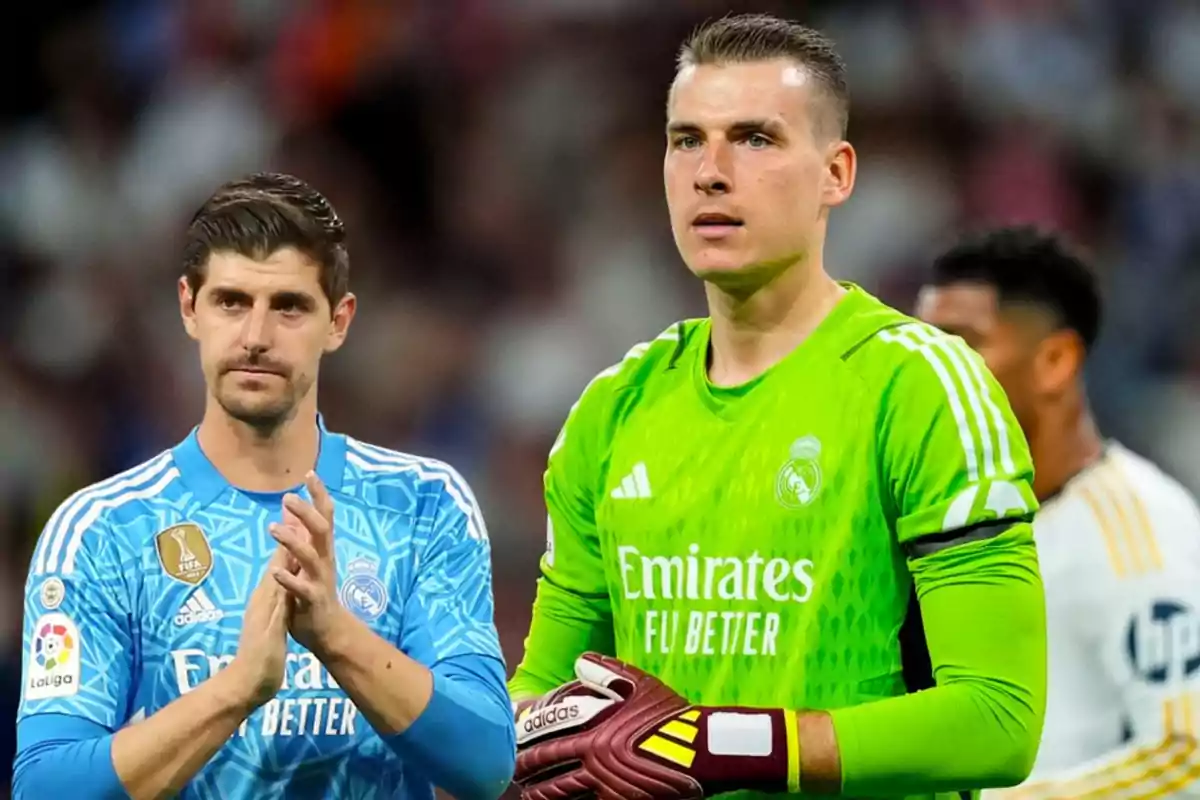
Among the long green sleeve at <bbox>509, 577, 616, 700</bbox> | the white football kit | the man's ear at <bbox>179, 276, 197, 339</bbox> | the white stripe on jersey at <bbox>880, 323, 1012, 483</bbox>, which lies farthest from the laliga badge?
the white football kit

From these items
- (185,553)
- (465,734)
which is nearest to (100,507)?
(185,553)

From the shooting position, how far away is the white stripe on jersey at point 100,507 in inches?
148

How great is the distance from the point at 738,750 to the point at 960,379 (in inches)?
30.7

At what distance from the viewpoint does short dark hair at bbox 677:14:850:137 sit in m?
4.16

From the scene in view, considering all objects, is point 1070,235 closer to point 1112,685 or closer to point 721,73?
point 1112,685

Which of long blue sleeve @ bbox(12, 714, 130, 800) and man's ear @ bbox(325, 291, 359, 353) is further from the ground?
man's ear @ bbox(325, 291, 359, 353)

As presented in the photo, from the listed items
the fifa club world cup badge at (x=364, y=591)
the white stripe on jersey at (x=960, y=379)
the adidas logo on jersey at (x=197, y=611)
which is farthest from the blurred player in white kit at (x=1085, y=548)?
the adidas logo on jersey at (x=197, y=611)

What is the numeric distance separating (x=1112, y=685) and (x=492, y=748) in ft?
6.84

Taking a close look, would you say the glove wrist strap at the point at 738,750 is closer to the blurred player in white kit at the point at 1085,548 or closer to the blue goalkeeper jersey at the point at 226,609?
the blue goalkeeper jersey at the point at 226,609

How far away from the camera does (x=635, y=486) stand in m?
4.20

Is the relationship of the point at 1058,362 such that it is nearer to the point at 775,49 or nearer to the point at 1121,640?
the point at 1121,640

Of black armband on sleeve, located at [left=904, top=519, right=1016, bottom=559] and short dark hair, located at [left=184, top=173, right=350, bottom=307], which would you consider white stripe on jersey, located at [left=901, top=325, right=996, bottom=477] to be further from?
short dark hair, located at [left=184, top=173, right=350, bottom=307]

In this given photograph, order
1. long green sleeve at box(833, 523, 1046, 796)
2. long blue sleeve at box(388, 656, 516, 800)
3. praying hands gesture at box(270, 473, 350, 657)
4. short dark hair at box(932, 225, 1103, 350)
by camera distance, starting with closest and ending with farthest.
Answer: praying hands gesture at box(270, 473, 350, 657)
long blue sleeve at box(388, 656, 516, 800)
long green sleeve at box(833, 523, 1046, 796)
short dark hair at box(932, 225, 1103, 350)

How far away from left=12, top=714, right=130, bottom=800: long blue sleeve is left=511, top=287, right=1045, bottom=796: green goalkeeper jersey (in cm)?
104
